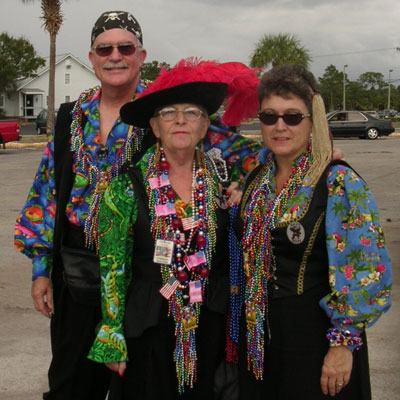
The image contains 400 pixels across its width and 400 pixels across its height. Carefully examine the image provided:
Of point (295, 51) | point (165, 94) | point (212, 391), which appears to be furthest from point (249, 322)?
point (295, 51)

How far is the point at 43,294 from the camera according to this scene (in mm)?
2959

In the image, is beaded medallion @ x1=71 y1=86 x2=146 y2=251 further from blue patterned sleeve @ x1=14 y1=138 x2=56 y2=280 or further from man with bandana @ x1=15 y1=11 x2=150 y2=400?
blue patterned sleeve @ x1=14 y1=138 x2=56 y2=280

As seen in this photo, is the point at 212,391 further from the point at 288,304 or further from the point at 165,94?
the point at 165,94

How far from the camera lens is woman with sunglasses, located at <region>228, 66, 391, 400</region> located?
215 cm

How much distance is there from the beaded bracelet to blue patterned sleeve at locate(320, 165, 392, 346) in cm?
1

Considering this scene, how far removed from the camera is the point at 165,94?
7.97 feet

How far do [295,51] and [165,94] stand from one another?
118ft

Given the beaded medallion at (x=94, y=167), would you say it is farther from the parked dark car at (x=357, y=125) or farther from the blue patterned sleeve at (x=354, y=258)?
the parked dark car at (x=357, y=125)

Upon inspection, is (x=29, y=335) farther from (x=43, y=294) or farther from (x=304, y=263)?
(x=304, y=263)

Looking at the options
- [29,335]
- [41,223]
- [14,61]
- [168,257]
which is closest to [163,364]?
[168,257]

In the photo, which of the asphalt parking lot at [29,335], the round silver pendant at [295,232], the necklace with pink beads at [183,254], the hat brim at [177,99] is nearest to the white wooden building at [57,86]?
the asphalt parking lot at [29,335]

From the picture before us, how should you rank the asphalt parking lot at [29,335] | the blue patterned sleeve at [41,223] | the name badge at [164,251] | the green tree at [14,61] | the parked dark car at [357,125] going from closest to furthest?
the name badge at [164,251]
the blue patterned sleeve at [41,223]
the asphalt parking lot at [29,335]
the parked dark car at [357,125]
the green tree at [14,61]

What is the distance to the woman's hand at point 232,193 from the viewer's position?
254 centimetres

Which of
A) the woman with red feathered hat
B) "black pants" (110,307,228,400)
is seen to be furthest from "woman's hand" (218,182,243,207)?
"black pants" (110,307,228,400)
